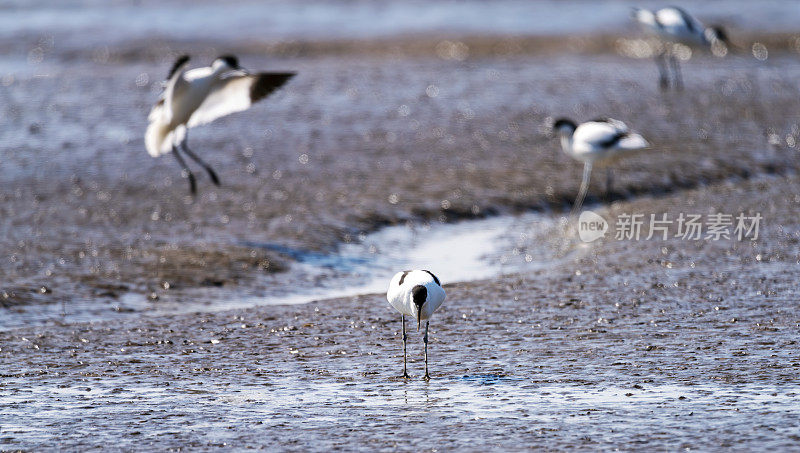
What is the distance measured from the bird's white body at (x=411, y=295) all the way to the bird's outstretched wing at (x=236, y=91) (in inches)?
189

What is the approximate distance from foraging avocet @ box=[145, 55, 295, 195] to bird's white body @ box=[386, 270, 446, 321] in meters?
4.80

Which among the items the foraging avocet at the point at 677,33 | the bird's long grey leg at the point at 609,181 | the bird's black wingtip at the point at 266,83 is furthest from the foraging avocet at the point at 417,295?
the foraging avocet at the point at 677,33

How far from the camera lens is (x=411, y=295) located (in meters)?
6.25

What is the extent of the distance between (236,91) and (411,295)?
5681 mm

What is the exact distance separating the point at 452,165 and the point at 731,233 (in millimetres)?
3601

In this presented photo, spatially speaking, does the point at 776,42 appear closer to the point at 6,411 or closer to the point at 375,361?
the point at 375,361

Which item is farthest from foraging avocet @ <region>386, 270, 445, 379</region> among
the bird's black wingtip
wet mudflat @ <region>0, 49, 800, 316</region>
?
the bird's black wingtip

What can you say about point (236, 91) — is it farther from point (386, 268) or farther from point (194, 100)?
point (386, 268)

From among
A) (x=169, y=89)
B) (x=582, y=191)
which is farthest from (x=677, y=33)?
(x=169, y=89)

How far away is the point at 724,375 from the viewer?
6.14 meters

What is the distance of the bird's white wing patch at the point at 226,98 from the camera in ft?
37.0

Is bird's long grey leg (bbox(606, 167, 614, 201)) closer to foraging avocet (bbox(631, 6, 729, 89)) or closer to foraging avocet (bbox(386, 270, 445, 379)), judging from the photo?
foraging avocet (bbox(386, 270, 445, 379))

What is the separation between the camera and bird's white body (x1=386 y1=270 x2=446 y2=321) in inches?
247

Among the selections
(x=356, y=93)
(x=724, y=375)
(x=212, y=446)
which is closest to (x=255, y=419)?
(x=212, y=446)
